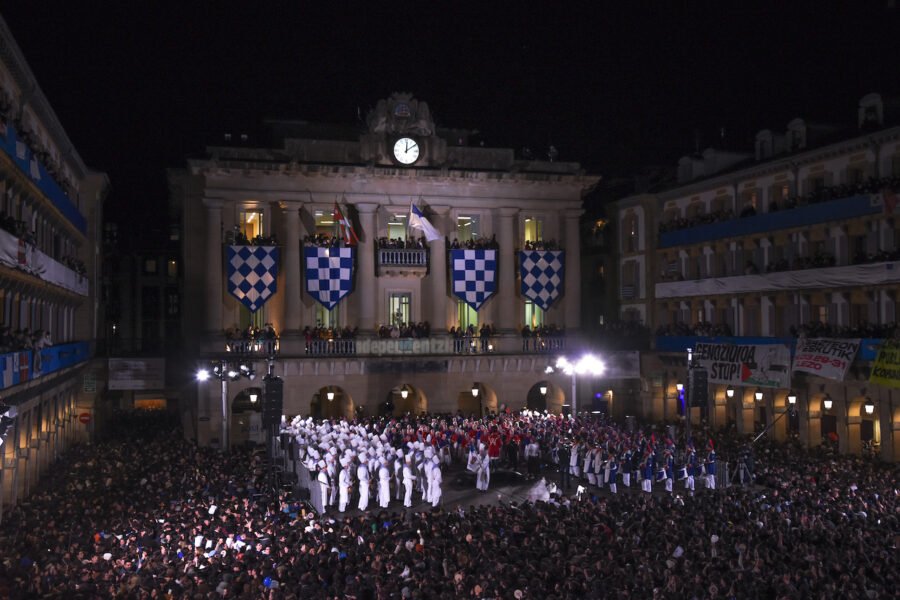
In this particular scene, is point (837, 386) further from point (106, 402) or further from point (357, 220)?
point (106, 402)

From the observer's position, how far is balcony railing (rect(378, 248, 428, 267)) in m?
48.8

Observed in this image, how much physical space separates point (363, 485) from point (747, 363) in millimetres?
20196

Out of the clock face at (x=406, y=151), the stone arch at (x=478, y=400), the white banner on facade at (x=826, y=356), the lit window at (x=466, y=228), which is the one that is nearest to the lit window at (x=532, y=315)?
the stone arch at (x=478, y=400)

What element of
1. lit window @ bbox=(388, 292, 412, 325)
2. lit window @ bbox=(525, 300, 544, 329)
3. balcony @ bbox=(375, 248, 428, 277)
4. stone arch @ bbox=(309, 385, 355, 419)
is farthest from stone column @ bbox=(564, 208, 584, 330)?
stone arch @ bbox=(309, 385, 355, 419)

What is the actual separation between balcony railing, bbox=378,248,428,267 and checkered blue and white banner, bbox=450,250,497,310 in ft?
5.45

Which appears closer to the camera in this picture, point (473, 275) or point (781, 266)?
point (781, 266)

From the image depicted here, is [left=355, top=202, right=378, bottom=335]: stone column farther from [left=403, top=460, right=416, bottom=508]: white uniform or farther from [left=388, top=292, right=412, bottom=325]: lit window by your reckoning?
[left=403, top=460, right=416, bottom=508]: white uniform

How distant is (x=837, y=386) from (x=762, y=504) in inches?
697

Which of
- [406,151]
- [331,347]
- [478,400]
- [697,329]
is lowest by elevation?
[478,400]

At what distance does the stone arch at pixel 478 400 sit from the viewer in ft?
164

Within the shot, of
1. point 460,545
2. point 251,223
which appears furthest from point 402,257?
point 460,545

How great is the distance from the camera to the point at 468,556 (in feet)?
64.3

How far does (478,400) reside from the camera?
177 feet

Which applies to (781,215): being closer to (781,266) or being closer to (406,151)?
(781,266)
